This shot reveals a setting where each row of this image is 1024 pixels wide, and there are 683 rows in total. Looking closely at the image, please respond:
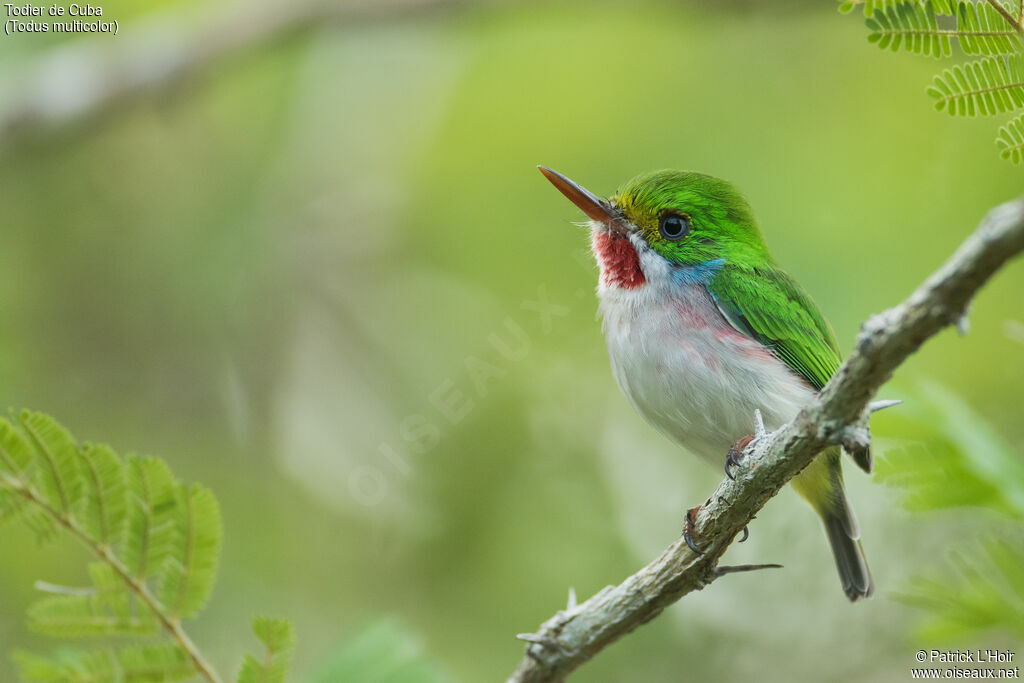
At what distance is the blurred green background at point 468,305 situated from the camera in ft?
16.8

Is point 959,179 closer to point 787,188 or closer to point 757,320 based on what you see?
point 787,188

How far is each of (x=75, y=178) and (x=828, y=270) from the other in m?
4.77

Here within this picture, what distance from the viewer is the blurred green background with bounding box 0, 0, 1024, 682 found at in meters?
5.12

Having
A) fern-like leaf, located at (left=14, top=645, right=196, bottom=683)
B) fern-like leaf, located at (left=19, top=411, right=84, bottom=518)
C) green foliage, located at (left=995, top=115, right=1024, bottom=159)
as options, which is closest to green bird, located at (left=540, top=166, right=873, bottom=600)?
green foliage, located at (left=995, top=115, right=1024, bottom=159)

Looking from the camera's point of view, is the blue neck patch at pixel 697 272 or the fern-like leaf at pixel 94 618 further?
the blue neck patch at pixel 697 272

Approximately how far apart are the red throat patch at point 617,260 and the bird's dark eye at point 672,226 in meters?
0.12

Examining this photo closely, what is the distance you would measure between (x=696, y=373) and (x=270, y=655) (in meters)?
1.56

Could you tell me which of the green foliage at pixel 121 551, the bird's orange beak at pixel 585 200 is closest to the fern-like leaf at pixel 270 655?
the green foliage at pixel 121 551

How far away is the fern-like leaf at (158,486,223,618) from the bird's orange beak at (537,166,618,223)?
175 centimetres

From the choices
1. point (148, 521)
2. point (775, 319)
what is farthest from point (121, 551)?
point (775, 319)

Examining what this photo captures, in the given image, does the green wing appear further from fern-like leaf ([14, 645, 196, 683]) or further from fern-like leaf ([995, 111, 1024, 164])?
fern-like leaf ([14, 645, 196, 683])

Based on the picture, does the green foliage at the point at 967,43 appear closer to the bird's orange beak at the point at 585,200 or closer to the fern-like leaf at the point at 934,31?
the fern-like leaf at the point at 934,31

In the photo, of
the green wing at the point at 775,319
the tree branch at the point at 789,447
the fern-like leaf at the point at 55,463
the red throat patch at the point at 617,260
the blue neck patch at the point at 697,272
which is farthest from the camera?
the red throat patch at the point at 617,260

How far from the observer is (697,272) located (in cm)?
331
